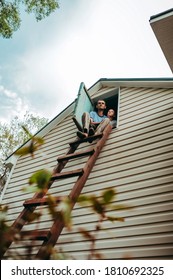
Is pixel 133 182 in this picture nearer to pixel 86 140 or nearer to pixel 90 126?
pixel 86 140

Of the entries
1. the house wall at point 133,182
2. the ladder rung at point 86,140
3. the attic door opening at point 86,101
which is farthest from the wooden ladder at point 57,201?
the attic door opening at point 86,101

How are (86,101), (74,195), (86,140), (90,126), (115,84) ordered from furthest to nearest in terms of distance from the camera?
1. (115,84)
2. (86,101)
3. (90,126)
4. (86,140)
5. (74,195)

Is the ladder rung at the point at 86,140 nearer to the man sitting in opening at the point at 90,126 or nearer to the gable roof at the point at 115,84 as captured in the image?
the man sitting in opening at the point at 90,126

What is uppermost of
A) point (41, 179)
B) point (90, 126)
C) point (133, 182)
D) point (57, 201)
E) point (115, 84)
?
point (41, 179)

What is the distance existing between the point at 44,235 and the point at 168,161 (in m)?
2.38

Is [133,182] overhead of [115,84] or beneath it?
beneath

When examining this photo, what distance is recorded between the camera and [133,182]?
12.8 feet

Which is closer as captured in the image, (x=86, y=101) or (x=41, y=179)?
(x=41, y=179)

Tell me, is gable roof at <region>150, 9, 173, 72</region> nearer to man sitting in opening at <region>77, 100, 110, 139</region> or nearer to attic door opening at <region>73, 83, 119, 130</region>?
man sitting in opening at <region>77, 100, 110, 139</region>

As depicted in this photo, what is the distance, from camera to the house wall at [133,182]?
323cm

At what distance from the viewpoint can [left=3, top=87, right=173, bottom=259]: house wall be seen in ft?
10.6

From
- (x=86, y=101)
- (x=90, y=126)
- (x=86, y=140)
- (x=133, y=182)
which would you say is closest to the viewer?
(x=133, y=182)

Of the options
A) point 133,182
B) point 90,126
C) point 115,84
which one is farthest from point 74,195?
point 115,84

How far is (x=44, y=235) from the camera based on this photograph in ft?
6.66
